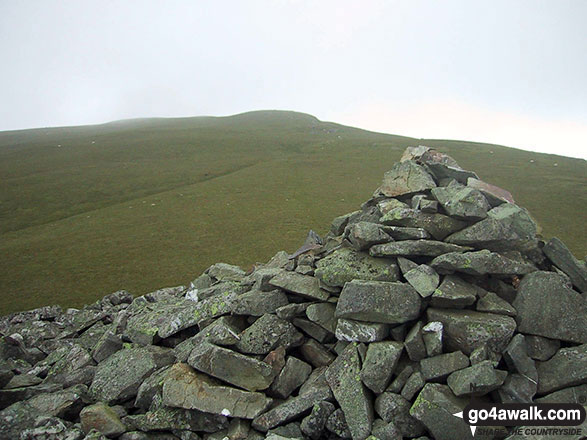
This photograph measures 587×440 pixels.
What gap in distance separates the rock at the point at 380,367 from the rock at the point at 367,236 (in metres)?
3.25

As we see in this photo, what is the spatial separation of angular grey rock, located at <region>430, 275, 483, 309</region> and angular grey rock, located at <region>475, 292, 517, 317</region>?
0.24 meters

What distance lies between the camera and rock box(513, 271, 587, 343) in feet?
30.6

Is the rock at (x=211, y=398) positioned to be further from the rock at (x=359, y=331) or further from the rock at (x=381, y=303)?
the rock at (x=381, y=303)

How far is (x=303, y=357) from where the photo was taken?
1084 centimetres

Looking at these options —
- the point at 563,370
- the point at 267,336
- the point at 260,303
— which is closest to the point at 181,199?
the point at 260,303

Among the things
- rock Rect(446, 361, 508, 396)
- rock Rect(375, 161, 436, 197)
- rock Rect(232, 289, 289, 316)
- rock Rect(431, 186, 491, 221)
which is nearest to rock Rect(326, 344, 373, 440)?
rock Rect(446, 361, 508, 396)

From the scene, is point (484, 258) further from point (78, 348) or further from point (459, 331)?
point (78, 348)

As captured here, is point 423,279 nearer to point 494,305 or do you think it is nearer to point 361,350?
point 494,305

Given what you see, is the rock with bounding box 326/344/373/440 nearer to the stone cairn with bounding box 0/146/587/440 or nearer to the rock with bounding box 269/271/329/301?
the stone cairn with bounding box 0/146/587/440

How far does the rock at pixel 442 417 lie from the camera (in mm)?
7992

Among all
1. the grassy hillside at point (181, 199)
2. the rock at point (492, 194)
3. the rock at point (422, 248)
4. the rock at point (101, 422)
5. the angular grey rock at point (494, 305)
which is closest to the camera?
the rock at point (101, 422)

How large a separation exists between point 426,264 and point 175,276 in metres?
23.0

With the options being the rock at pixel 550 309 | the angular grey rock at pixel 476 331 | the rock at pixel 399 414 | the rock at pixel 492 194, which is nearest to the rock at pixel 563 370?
the rock at pixel 550 309

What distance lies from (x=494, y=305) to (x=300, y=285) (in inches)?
215
